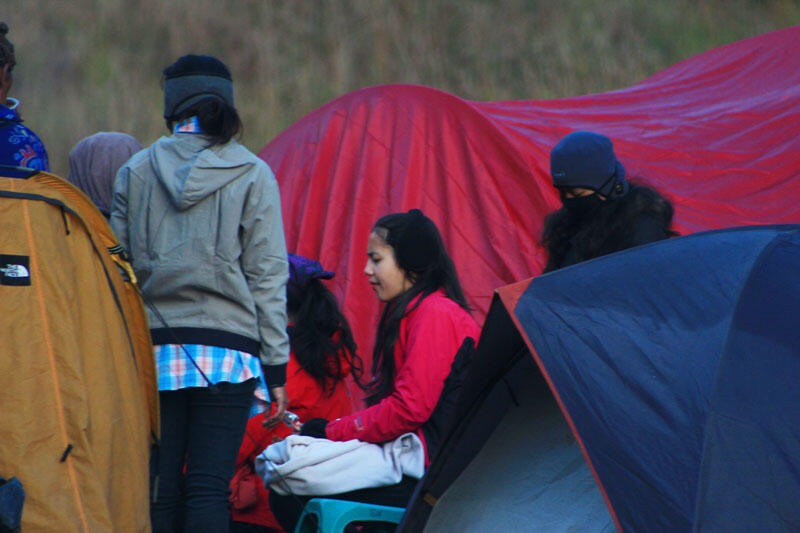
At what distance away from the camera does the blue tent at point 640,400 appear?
8.85ft

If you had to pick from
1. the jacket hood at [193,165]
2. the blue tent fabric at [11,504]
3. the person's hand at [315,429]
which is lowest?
the person's hand at [315,429]

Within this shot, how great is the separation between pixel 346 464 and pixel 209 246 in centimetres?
86

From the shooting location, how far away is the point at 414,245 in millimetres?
3785

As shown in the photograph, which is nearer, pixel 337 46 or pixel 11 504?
pixel 11 504

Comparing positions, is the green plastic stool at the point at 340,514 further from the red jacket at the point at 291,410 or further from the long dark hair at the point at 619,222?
the long dark hair at the point at 619,222

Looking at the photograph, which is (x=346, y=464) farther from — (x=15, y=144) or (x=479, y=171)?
(x=479, y=171)

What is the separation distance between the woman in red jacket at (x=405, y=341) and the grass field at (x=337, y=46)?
7.25 m

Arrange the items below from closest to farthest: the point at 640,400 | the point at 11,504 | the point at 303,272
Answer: the point at 11,504 → the point at 640,400 → the point at 303,272

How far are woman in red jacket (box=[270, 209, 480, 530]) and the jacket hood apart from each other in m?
0.72

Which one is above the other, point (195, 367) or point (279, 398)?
point (195, 367)

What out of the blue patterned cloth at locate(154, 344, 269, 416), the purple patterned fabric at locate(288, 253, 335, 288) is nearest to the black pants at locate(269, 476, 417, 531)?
the blue patterned cloth at locate(154, 344, 269, 416)

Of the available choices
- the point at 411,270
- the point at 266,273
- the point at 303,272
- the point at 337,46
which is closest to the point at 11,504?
the point at 266,273

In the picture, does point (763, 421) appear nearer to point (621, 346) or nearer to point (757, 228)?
point (621, 346)

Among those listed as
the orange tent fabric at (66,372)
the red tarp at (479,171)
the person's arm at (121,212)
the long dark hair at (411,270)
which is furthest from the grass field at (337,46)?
the orange tent fabric at (66,372)
